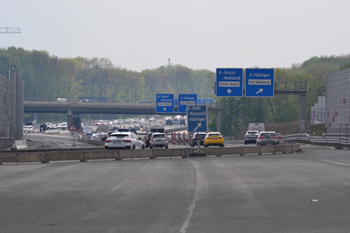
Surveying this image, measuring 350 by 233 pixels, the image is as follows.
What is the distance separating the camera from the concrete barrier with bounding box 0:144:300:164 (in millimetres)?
27286

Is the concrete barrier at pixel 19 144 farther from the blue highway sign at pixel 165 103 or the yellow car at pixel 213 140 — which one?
the blue highway sign at pixel 165 103

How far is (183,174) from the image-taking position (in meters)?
19.0

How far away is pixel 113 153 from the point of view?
1179 inches

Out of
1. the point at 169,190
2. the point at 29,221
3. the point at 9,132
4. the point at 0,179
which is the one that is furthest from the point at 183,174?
the point at 9,132

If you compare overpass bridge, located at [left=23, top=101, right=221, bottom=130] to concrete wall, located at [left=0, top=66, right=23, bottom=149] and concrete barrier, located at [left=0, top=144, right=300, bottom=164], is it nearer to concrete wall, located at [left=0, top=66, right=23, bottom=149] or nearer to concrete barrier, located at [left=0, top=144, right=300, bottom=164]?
concrete wall, located at [left=0, top=66, right=23, bottom=149]

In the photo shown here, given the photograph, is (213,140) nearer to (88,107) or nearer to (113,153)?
(113,153)

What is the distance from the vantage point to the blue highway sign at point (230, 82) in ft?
169

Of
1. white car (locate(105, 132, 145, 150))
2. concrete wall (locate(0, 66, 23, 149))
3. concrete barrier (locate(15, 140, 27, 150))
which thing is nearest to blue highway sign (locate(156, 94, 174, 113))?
concrete wall (locate(0, 66, 23, 149))

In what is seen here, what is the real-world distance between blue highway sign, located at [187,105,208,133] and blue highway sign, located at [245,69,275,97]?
22.0 m

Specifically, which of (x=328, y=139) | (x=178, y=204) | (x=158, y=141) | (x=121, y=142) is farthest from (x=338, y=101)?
(x=178, y=204)

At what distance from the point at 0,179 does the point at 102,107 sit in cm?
9088

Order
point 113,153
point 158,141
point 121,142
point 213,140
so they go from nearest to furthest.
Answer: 1. point 113,153
2. point 121,142
3. point 158,141
4. point 213,140

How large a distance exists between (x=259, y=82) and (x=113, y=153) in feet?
83.5

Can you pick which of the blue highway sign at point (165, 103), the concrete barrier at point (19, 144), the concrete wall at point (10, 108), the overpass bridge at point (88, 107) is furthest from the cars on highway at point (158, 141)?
the overpass bridge at point (88, 107)
